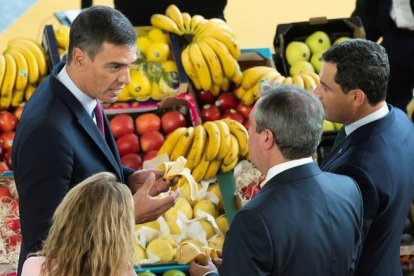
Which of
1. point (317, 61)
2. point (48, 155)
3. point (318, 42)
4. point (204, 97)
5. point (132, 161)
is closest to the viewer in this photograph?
point (48, 155)

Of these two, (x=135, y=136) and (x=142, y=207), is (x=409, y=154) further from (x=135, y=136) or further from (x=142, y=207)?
(x=135, y=136)

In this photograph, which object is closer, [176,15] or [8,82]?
[8,82]

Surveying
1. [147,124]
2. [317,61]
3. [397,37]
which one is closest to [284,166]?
[147,124]

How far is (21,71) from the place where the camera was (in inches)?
196

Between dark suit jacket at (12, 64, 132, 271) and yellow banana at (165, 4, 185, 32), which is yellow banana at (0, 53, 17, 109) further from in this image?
dark suit jacket at (12, 64, 132, 271)

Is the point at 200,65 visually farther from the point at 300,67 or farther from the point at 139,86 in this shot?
the point at 300,67

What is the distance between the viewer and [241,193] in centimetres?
453

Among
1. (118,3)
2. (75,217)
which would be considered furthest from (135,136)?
(75,217)

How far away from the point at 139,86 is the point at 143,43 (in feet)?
1.43

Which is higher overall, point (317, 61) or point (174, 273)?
point (317, 61)

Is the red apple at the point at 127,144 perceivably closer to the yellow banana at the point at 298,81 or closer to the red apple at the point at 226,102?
the red apple at the point at 226,102

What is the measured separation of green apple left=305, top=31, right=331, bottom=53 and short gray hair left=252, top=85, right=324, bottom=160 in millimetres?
3269

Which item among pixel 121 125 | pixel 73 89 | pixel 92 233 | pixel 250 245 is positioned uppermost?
pixel 73 89

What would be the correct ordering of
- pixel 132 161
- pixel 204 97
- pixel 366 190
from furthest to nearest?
pixel 204 97
pixel 132 161
pixel 366 190
